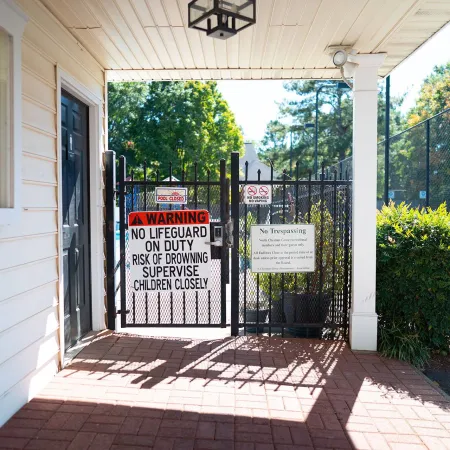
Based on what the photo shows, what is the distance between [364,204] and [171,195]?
2.11 metres

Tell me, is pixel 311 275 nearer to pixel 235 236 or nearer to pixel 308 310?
pixel 308 310

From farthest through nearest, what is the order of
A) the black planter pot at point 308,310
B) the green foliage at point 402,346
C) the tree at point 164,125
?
the tree at point 164,125 → the black planter pot at point 308,310 → the green foliage at point 402,346

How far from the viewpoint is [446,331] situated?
15.5 ft

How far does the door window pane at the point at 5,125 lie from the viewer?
3.00 metres

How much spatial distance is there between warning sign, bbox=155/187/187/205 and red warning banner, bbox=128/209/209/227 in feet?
0.41

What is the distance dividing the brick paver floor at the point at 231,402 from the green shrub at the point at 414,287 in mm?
334

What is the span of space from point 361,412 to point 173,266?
2.51m

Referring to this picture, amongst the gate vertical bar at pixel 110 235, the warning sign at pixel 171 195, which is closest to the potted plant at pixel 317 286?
the warning sign at pixel 171 195

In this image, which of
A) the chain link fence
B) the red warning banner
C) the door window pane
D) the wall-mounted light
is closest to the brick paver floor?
the red warning banner

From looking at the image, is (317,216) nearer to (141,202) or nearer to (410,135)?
(141,202)

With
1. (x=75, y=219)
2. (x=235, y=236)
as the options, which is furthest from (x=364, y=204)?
(x=75, y=219)

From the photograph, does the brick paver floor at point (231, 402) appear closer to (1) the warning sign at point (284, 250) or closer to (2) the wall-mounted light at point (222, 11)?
(1) the warning sign at point (284, 250)

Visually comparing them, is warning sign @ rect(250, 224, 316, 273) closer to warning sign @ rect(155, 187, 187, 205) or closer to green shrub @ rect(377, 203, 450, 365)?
green shrub @ rect(377, 203, 450, 365)

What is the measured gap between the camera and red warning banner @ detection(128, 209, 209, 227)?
16.6 ft
